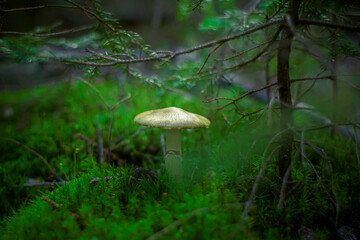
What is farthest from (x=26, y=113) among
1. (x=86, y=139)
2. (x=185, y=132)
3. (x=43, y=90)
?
(x=185, y=132)

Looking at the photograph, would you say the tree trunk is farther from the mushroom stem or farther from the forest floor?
the mushroom stem

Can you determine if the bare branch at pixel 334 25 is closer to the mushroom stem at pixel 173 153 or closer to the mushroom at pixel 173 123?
the mushroom at pixel 173 123

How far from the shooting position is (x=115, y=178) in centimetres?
176

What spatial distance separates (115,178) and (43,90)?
4.44 meters

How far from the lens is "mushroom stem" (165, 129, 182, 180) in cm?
185

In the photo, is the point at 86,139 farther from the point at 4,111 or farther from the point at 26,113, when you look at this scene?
the point at 4,111

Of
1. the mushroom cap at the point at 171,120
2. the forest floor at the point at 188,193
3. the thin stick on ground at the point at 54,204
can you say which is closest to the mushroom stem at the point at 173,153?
the forest floor at the point at 188,193

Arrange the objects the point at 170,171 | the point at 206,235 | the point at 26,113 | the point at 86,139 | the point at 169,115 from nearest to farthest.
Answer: the point at 206,235, the point at 169,115, the point at 170,171, the point at 86,139, the point at 26,113

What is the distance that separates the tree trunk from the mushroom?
1.83 feet

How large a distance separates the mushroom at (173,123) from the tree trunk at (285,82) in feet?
1.83

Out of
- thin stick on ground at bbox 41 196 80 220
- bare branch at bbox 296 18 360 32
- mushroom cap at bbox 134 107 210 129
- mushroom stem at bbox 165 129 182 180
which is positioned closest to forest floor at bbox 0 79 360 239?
thin stick on ground at bbox 41 196 80 220

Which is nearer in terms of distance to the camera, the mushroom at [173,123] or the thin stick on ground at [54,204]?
the thin stick on ground at [54,204]

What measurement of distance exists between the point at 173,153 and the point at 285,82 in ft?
3.32

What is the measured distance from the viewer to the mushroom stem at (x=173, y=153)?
185 centimetres
